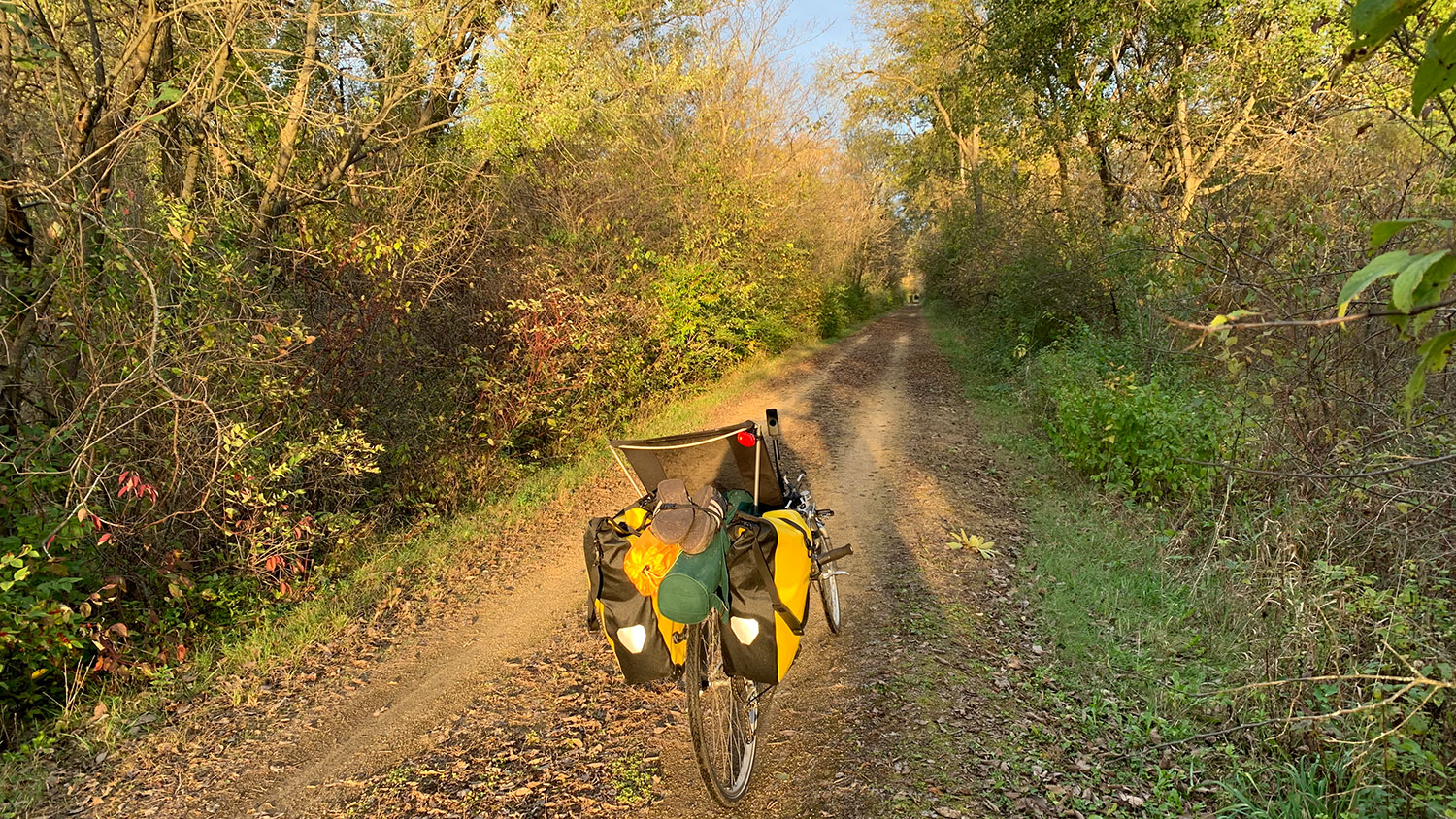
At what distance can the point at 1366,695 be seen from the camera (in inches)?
142

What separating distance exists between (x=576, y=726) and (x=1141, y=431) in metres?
6.68

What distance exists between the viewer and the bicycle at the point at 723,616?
339 cm

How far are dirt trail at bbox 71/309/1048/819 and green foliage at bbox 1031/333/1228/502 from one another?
1858 millimetres

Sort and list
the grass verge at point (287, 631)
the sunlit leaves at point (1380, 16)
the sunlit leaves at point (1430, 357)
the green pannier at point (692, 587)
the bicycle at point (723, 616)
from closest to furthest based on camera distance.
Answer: the sunlit leaves at point (1430, 357) < the sunlit leaves at point (1380, 16) < the green pannier at point (692, 587) < the bicycle at point (723, 616) < the grass verge at point (287, 631)

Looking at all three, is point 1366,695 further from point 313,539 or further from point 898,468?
point 313,539

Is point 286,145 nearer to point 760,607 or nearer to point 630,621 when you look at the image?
point 630,621

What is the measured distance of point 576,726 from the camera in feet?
14.5

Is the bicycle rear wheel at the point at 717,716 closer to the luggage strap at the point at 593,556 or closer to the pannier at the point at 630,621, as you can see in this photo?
the pannier at the point at 630,621

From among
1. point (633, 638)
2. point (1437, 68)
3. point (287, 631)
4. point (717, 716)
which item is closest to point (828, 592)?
point (717, 716)

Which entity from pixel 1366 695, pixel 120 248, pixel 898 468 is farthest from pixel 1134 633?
pixel 120 248

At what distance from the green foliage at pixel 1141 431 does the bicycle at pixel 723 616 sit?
3533 millimetres

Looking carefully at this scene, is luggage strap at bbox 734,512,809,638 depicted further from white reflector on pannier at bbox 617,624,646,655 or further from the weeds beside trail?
the weeds beside trail

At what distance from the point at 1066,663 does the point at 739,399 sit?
9584 mm

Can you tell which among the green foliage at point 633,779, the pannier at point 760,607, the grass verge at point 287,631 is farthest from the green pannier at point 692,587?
the grass verge at point 287,631
